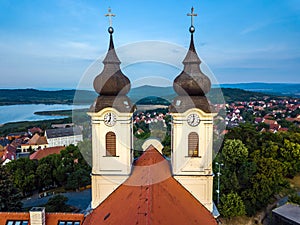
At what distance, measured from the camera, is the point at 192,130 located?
13.5 metres

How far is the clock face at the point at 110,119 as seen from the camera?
13.5m

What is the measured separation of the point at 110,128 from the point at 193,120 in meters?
4.32

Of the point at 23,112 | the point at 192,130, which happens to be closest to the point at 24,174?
the point at 192,130

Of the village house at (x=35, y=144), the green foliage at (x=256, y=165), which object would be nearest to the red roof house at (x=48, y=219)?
the green foliage at (x=256, y=165)

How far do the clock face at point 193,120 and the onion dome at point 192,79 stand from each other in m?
1.14

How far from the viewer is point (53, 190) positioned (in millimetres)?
33094

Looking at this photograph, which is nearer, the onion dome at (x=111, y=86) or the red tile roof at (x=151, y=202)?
the red tile roof at (x=151, y=202)

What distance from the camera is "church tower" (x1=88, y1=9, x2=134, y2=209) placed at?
43.7 ft

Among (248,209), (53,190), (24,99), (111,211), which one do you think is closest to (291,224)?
(248,209)

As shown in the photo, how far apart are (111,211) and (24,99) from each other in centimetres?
15945

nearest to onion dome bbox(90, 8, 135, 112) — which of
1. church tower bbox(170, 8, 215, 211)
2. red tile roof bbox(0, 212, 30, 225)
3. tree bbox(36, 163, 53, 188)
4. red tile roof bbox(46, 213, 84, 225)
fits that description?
church tower bbox(170, 8, 215, 211)

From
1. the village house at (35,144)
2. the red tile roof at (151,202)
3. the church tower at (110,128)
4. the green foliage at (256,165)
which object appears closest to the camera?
the red tile roof at (151,202)

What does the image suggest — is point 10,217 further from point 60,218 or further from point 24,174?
point 24,174

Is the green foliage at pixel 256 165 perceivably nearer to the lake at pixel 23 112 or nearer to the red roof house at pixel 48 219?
the red roof house at pixel 48 219
